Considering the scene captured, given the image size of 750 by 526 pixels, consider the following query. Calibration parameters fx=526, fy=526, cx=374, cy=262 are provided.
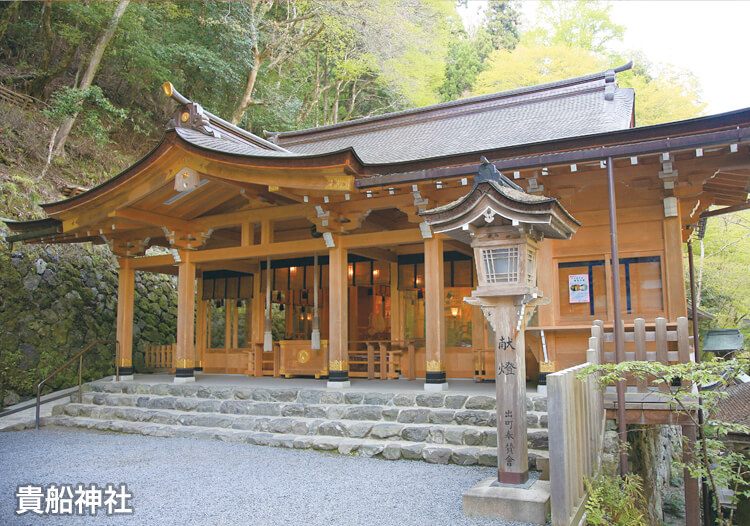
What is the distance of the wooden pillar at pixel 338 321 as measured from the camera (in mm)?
9047

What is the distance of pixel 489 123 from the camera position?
443 inches

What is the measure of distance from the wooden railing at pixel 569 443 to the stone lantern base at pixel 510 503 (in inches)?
11.8

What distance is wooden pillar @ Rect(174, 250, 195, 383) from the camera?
10.7 m

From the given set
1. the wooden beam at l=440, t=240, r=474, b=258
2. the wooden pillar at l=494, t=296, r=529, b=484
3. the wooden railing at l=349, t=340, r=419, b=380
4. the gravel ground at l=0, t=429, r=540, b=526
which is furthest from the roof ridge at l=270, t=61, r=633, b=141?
the gravel ground at l=0, t=429, r=540, b=526

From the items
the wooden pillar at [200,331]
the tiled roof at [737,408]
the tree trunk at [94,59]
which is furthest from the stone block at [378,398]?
the tree trunk at [94,59]

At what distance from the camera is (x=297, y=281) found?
12.7 meters

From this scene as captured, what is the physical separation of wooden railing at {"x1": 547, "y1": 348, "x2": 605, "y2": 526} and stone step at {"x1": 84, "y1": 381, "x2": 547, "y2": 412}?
1977mm

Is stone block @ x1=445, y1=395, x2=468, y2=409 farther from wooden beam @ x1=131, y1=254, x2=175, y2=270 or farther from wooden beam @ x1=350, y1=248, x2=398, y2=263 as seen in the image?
wooden beam @ x1=131, y1=254, x2=175, y2=270

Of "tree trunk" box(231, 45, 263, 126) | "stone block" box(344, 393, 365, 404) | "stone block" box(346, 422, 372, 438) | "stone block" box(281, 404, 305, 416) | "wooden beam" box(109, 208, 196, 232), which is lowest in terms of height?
"stone block" box(346, 422, 372, 438)

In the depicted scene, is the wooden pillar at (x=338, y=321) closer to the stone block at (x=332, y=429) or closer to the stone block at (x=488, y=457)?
the stone block at (x=332, y=429)

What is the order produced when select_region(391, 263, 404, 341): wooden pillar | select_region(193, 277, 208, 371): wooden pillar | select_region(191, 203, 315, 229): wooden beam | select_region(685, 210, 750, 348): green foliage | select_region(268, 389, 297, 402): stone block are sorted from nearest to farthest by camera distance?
select_region(268, 389, 297, 402): stone block → select_region(191, 203, 315, 229): wooden beam → select_region(391, 263, 404, 341): wooden pillar → select_region(193, 277, 208, 371): wooden pillar → select_region(685, 210, 750, 348): green foliage

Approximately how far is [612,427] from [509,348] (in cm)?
224

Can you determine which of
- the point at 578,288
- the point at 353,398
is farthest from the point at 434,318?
the point at 578,288

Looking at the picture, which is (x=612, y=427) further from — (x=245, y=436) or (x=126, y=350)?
(x=126, y=350)
